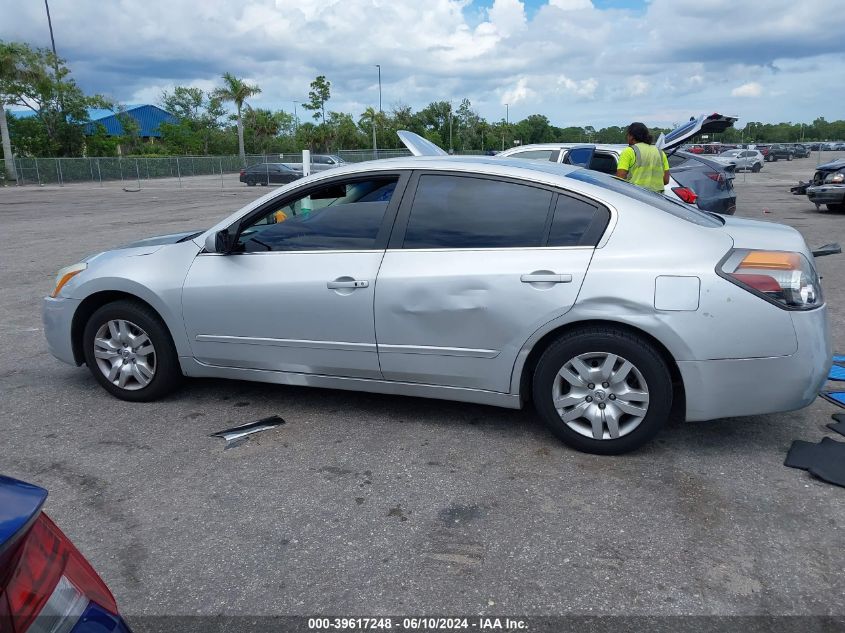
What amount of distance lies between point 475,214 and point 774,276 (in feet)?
5.09

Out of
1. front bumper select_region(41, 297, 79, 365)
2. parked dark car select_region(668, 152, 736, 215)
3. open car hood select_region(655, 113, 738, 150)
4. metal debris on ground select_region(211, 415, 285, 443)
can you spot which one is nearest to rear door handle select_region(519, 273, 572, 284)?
metal debris on ground select_region(211, 415, 285, 443)

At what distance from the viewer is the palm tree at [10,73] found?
137 ft

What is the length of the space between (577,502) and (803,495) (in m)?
1.07

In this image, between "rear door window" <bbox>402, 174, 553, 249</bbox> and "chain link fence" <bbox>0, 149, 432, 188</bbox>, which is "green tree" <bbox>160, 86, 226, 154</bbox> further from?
"rear door window" <bbox>402, 174, 553, 249</bbox>

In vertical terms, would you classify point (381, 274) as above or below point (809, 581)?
above

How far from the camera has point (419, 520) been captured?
126 inches

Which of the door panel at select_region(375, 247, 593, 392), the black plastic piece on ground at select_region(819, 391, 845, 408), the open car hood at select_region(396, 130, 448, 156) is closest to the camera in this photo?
the door panel at select_region(375, 247, 593, 392)

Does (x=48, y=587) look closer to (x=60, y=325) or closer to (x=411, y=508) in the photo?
(x=411, y=508)

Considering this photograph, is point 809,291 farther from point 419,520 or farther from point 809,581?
point 419,520

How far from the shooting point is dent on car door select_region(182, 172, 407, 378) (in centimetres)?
406

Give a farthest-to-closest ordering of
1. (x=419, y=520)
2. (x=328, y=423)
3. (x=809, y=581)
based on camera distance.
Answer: (x=328, y=423) → (x=419, y=520) → (x=809, y=581)

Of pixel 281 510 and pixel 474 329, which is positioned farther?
pixel 474 329

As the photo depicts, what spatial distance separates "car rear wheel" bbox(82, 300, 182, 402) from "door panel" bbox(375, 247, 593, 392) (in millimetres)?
1511

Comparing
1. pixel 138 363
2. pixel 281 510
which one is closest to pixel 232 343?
pixel 138 363
